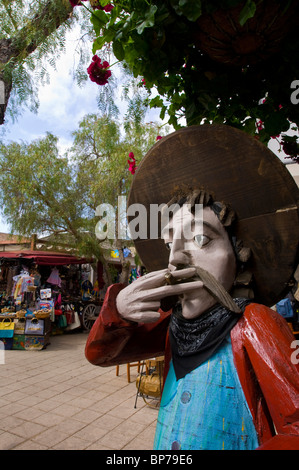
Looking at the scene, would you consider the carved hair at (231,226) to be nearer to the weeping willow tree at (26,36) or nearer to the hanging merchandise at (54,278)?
the weeping willow tree at (26,36)

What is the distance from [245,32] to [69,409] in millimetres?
4418

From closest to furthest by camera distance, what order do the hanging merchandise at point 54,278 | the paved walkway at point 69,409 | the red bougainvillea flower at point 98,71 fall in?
the red bougainvillea flower at point 98,71 < the paved walkway at point 69,409 < the hanging merchandise at point 54,278

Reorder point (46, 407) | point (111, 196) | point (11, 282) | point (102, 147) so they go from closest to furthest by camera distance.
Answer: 1. point (46, 407)
2. point (11, 282)
3. point (111, 196)
4. point (102, 147)

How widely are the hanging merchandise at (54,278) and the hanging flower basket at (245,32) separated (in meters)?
9.13

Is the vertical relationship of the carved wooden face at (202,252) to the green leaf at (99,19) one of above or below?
below

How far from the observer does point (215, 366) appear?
1.04 meters

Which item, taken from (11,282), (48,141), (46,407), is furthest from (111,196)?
(46,407)

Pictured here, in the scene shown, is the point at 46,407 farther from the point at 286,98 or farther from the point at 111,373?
the point at 286,98

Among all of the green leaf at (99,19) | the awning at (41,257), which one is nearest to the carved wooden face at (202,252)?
the green leaf at (99,19)

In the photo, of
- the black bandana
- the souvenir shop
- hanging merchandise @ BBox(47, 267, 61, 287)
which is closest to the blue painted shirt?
the black bandana

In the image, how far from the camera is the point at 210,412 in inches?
38.6

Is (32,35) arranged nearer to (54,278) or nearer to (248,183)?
(248,183)

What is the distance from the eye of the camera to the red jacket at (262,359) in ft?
2.71
